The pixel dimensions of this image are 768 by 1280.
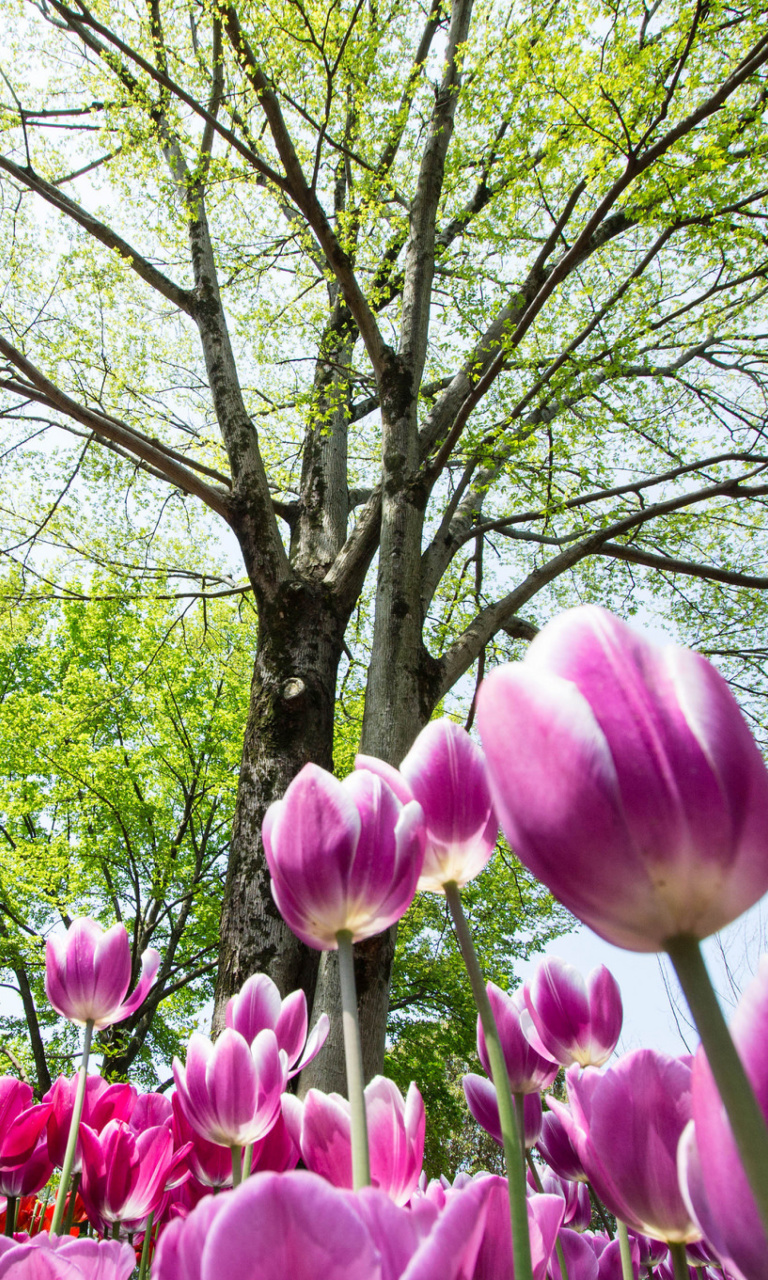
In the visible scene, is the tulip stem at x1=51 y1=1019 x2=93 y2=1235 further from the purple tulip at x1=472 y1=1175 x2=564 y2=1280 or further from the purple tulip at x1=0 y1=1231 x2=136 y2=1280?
the purple tulip at x1=472 y1=1175 x2=564 y2=1280

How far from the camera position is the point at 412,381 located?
4293 millimetres

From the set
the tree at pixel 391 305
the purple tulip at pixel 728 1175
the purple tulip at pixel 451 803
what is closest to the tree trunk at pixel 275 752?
the tree at pixel 391 305

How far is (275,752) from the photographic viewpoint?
144 inches

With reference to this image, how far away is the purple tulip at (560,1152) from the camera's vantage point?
0.77 meters

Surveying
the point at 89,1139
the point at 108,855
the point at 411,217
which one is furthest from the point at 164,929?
the point at 89,1139

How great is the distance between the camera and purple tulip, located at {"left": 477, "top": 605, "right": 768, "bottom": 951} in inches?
9.3

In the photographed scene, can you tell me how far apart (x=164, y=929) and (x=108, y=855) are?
1.61m

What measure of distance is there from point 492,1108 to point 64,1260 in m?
0.49

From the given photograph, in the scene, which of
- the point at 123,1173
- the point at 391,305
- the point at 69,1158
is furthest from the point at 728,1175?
the point at 391,305

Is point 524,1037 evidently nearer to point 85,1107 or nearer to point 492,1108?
point 492,1108

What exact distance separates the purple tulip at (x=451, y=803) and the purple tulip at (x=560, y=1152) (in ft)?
1.49

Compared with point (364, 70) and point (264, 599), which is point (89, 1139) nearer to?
point (264, 599)

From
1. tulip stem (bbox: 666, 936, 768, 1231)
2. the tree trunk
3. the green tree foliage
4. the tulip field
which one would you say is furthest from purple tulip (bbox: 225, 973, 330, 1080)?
the green tree foliage

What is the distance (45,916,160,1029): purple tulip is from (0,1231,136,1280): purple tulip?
0.40 m
